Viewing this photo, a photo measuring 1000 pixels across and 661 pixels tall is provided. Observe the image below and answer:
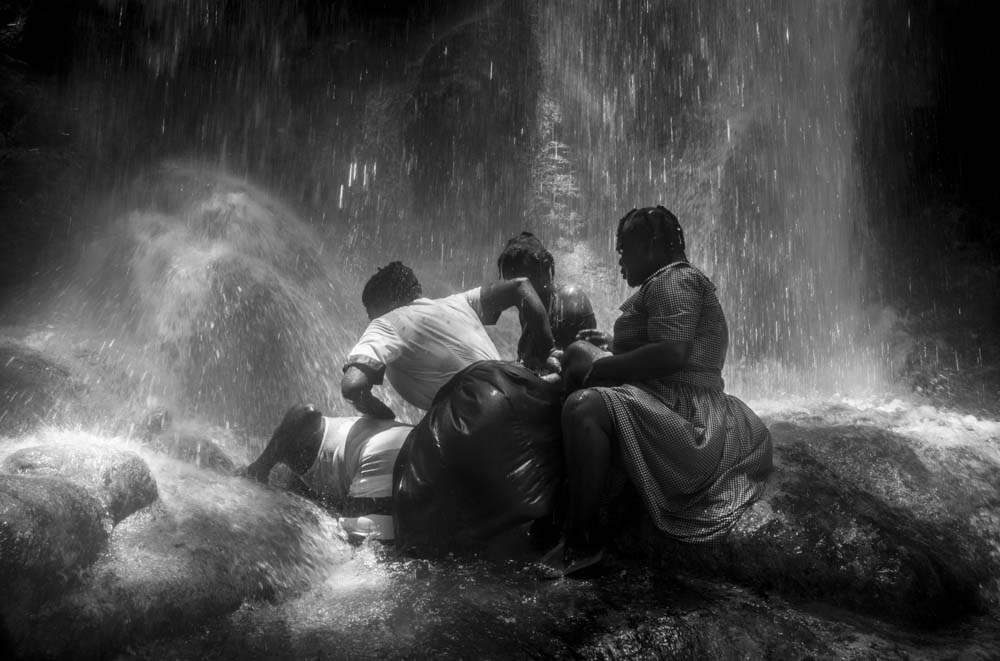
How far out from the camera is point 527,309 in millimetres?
3715

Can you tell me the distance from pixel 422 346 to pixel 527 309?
0.69 m

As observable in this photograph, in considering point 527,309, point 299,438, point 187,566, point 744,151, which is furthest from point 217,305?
point 744,151

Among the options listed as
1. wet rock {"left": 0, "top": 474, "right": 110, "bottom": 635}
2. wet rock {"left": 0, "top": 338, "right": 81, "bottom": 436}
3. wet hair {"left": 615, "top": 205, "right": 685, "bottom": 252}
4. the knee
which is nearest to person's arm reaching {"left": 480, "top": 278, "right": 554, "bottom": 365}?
wet hair {"left": 615, "top": 205, "right": 685, "bottom": 252}

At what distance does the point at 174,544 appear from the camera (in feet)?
8.98

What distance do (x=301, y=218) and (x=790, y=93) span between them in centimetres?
855

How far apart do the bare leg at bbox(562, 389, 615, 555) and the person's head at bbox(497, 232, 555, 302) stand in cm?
170

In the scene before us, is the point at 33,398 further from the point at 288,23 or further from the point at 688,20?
the point at 688,20

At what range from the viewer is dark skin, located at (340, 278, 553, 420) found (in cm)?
324

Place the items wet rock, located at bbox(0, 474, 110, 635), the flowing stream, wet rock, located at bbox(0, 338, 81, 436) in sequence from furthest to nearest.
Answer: the flowing stream, wet rock, located at bbox(0, 338, 81, 436), wet rock, located at bbox(0, 474, 110, 635)

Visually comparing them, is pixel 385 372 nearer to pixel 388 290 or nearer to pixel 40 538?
pixel 388 290

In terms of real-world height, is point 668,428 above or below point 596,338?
below

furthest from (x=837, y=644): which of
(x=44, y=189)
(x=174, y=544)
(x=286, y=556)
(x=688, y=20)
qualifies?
(x=688, y=20)

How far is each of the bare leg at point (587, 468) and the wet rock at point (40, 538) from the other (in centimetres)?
190

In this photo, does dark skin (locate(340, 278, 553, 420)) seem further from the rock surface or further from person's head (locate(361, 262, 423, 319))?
the rock surface
